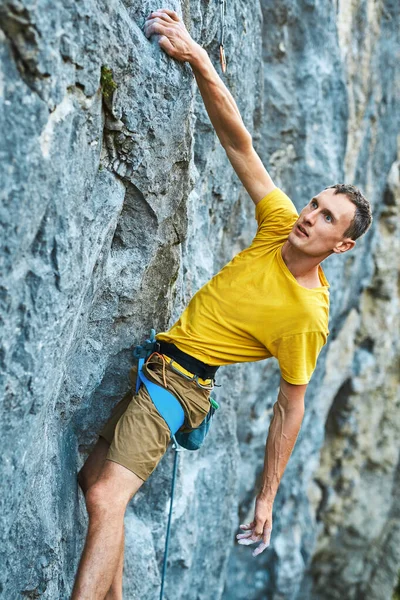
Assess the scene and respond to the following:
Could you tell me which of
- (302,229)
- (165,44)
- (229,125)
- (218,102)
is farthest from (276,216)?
(165,44)

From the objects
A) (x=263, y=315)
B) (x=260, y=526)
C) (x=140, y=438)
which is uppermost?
(x=263, y=315)

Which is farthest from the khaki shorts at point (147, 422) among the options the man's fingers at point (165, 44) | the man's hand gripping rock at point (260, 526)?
the man's fingers at point (165, 44)

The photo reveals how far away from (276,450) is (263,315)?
2.30ft

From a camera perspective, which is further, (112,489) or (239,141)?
(239,141)

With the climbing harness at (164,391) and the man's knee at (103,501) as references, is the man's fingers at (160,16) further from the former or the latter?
the man's knee at (103,501)

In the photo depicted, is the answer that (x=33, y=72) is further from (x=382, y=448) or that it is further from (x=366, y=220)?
(x=382, y=448)

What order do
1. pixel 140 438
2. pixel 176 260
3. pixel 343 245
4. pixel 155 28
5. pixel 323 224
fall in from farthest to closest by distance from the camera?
pixel 176 260
pixel 343 245
pixel 323 224
pixel 140 438
pixel 155 28

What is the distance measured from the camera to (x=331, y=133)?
21.1 ft

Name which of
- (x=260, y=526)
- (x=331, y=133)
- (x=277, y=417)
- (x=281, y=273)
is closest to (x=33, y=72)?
(x=281, y=273)

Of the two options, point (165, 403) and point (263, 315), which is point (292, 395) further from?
point (165, 403)

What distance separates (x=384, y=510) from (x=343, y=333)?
9.62ft

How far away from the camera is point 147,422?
3.37m

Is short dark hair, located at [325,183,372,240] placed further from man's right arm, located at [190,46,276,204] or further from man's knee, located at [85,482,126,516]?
man's knee, located at [85,482,126,516]

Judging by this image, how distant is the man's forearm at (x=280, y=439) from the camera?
11.6 feet
